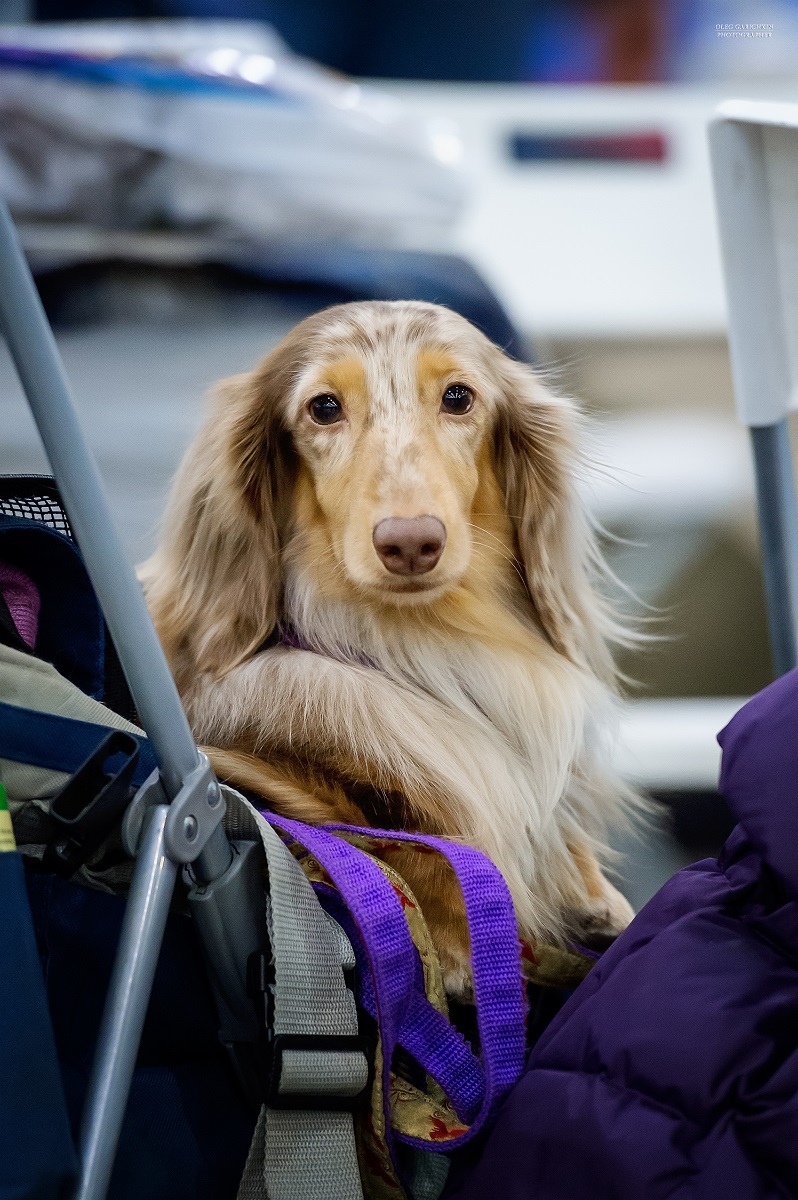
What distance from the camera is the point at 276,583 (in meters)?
0.83

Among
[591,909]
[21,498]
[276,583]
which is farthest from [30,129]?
[591,909]

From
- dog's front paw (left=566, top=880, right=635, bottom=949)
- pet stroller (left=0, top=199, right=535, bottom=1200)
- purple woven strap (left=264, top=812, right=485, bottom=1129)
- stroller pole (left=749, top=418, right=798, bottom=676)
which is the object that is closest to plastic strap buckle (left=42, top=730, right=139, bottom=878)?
pet stroller (left=0, top=199, right=535, bottom=1200)

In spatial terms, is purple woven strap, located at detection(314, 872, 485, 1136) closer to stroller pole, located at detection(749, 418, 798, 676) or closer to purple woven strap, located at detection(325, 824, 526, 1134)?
purple woven strap, located at detection(325, 824, 526, 1134)

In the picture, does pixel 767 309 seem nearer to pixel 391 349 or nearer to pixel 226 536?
pixel 391 349

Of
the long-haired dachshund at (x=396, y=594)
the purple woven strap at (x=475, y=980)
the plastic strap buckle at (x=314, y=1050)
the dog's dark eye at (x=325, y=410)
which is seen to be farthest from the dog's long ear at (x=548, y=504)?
the plastic strap buckle at (x=314, y=1050)

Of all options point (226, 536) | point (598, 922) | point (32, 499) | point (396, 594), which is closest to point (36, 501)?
point (32, 499)

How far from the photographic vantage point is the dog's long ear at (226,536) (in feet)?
2.69

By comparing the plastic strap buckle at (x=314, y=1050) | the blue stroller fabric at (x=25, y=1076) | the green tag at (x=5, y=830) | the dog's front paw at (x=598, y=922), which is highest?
the green tag at (x=5, y=830)

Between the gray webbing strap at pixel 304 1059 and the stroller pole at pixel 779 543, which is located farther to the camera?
the stroller pole at pixel 779 543

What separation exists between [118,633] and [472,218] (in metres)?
0.56

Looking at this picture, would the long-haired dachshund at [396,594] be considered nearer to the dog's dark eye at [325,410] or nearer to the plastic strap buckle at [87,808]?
the dog's dark eye at [325,410]

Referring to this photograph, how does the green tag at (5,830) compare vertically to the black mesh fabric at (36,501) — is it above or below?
below

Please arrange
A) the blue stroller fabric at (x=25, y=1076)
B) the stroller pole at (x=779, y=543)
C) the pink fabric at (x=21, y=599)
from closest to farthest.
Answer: the blue stroller fabric at (x=25, y=1076) → the pink fabric at (x=21, y=599) → the stroller pole at (x=779, y=543)

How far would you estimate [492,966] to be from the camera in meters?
0.72
